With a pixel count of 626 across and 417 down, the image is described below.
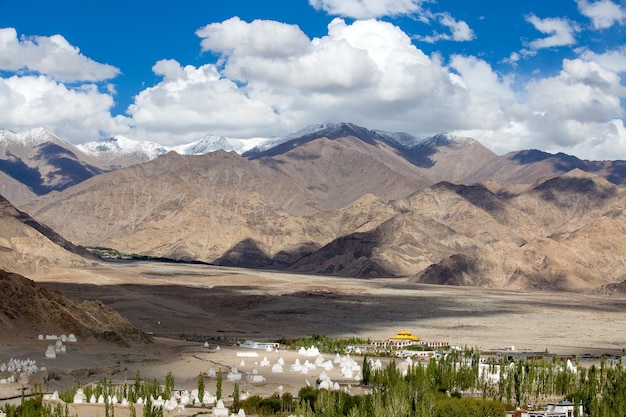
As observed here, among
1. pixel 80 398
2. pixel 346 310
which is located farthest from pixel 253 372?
pixel 346 310

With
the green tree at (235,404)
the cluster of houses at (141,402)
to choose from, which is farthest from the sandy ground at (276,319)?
the green tree at (235,404)

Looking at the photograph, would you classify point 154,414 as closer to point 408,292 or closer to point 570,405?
point 570,405

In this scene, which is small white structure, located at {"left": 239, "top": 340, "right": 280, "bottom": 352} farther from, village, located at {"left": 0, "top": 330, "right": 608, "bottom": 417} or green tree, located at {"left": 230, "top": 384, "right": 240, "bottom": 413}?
green tree, located at {"left": 230, "top": 384, "right": 240, "bottom": 413}

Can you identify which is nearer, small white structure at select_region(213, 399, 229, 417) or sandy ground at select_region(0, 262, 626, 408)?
small white structure at select_region(213, 399, 229, 417)

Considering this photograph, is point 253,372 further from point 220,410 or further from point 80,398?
point 80,398

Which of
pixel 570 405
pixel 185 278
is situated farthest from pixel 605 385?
pixel 185 278

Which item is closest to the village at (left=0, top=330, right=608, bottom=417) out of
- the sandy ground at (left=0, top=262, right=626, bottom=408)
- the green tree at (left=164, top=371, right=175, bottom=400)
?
the green tree at (left=164, top=371, right=175, bottom=400)
